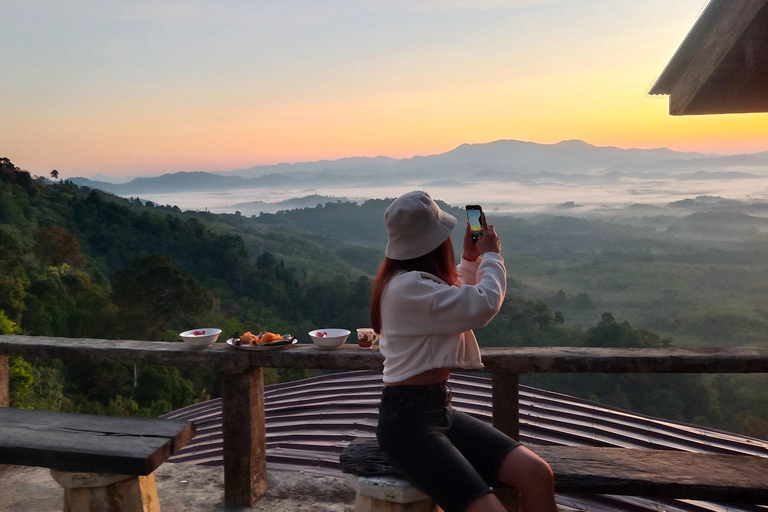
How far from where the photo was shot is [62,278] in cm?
3362

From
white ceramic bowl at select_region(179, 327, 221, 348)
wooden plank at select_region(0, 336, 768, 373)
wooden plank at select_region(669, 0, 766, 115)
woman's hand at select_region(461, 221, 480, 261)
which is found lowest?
wooden plank at select_region(0, 336, 768, 373)

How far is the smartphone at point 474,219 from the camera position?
2.53 m

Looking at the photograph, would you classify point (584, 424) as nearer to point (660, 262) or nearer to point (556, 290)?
point (556, 290)

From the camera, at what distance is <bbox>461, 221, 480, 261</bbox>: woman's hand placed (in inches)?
103

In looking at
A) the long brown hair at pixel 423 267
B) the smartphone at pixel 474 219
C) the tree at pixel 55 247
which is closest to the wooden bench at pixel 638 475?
the long brown hair at pixel 423 267

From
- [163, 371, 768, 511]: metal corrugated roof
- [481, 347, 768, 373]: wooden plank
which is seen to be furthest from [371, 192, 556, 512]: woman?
[163, 371, 768, 511]: metal corrugated roof

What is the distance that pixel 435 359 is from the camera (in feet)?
7.53

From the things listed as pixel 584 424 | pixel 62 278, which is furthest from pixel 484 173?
pixel 584 424

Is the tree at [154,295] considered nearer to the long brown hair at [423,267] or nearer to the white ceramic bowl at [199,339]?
the white ceramic bowl at [199,339]

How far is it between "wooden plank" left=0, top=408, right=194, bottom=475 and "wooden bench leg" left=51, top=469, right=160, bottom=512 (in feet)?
0.48

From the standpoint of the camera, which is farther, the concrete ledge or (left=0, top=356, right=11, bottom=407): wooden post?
(left=0, top=356, right=11, bottom=407): wooden post

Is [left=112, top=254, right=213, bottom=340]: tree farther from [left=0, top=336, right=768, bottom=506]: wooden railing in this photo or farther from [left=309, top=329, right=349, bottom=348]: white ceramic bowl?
Result: [left=309, top=329, right=349, bottom=348]: white ceramic bowl

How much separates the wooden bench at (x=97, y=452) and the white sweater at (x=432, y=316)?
3.31ft

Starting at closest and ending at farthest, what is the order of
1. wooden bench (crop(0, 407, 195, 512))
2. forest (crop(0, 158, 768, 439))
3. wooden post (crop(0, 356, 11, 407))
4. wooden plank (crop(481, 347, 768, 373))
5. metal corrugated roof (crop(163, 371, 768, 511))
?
wooden bench (crop(0, 407, 195, 512)) → wooden plank (crop(481, 347, 768, 373)) → wooden post (crop(0, 356, 11, 407)) → metal corrugated roof (crop(163, 371, 768, 511)) → forest (crop(0, 158, 768, 439))
